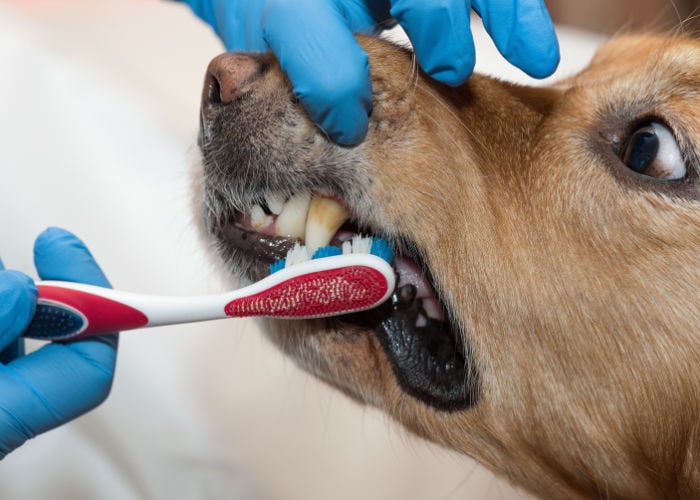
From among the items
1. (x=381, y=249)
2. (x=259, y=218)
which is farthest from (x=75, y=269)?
A: (x=381, y=249)

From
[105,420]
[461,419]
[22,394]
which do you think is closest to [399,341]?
[461,419]

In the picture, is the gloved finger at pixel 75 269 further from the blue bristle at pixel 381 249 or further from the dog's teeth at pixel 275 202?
the blue bristle at pixel 381 249

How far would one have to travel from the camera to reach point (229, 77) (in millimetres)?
1358

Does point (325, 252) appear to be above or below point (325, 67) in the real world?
below

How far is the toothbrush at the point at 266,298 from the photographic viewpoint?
1293 mm

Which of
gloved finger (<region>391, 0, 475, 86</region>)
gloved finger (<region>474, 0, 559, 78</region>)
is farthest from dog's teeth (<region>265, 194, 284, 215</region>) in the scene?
gloved finger (<region>474, 0, 559, 78</region>)

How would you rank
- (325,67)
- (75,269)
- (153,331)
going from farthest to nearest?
(153,331) < (75,269) < (325,67)

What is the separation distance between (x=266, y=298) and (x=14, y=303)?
387mm

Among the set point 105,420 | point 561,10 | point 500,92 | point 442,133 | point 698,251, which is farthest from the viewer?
point 561,10

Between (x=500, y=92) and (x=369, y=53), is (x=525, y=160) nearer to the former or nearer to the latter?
(x=500, y=92)

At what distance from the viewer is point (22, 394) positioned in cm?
140

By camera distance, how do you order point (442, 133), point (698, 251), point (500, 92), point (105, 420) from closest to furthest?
point (698, 251) → point (442, 133) → point (500, 92) → point (105, 420)

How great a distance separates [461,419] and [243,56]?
0.68 meters

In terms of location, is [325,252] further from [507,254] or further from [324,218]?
[507,254]
